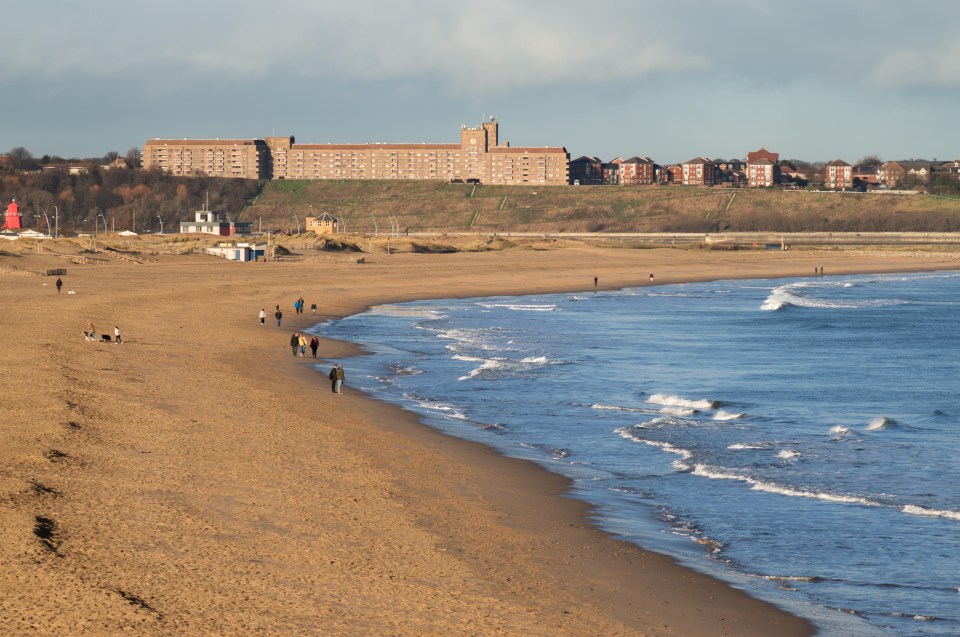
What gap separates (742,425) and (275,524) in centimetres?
1671

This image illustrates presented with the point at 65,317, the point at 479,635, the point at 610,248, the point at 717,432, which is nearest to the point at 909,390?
the point at 717,432

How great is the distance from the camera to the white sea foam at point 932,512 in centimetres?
2152

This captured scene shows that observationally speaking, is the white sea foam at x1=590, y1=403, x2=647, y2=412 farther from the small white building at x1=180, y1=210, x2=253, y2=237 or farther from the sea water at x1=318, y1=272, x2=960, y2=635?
the small white building at x1=180, y1=210, x2=253, y2=237

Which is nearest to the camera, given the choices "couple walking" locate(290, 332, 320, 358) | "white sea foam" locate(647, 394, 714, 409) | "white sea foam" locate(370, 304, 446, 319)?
"white sea foam" locate(647, 394, 714, 409)

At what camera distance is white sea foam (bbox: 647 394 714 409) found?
3419 centimetres

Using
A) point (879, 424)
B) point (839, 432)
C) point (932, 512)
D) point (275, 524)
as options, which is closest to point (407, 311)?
point (879, 424)

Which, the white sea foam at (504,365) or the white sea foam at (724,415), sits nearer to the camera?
the white sea foam at (724,415)

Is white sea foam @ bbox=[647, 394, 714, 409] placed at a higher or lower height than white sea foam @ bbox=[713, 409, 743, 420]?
higher

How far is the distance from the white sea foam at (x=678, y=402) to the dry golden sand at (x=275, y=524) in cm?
843

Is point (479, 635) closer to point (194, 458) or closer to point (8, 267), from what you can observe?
point (194, 458)

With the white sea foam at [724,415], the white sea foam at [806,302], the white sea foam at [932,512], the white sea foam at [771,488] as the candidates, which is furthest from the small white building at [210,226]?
the white sea foam at [932,512]

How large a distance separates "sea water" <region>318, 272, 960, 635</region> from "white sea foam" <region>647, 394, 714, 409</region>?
0.40 feet

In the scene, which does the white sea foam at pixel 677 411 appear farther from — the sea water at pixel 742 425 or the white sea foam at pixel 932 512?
the white sea foam at pixel 932 512

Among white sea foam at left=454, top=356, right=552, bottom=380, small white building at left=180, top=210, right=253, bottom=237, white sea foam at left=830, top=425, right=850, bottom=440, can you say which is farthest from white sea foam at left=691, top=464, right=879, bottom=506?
small white building at left=180, top=210, right=253, bottom=237
